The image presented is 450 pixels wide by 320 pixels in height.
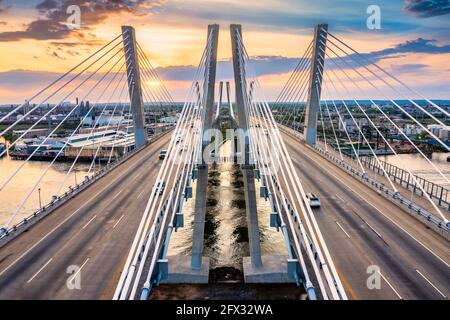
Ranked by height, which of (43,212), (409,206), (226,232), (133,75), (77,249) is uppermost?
(133,75)

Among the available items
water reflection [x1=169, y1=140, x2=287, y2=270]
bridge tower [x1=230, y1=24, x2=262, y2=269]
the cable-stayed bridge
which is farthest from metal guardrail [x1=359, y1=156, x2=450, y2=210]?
bridge tower [x1=230, y1=24, x2=262, y2=269]

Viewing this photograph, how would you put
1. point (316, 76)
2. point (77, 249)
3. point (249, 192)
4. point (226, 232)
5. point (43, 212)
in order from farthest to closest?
point (316, 76), point (226, 232), point (43, 212), point (249, 192), point (77, 249)

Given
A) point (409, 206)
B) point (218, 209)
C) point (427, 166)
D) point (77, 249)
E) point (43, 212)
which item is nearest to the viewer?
point (77, 249)

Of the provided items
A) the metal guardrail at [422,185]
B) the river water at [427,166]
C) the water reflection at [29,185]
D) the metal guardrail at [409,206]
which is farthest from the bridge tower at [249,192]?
the river water at [427,166]

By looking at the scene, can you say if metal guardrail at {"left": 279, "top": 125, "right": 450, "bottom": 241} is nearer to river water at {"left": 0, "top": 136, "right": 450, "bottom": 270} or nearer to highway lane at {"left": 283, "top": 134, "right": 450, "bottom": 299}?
highway lane at {"left": 283, "top": 134, "right": 450, "bottom": 299}

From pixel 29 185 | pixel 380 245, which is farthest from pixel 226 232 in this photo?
pixel 29 185

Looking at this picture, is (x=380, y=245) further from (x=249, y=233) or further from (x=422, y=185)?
(x=422, y=185)
